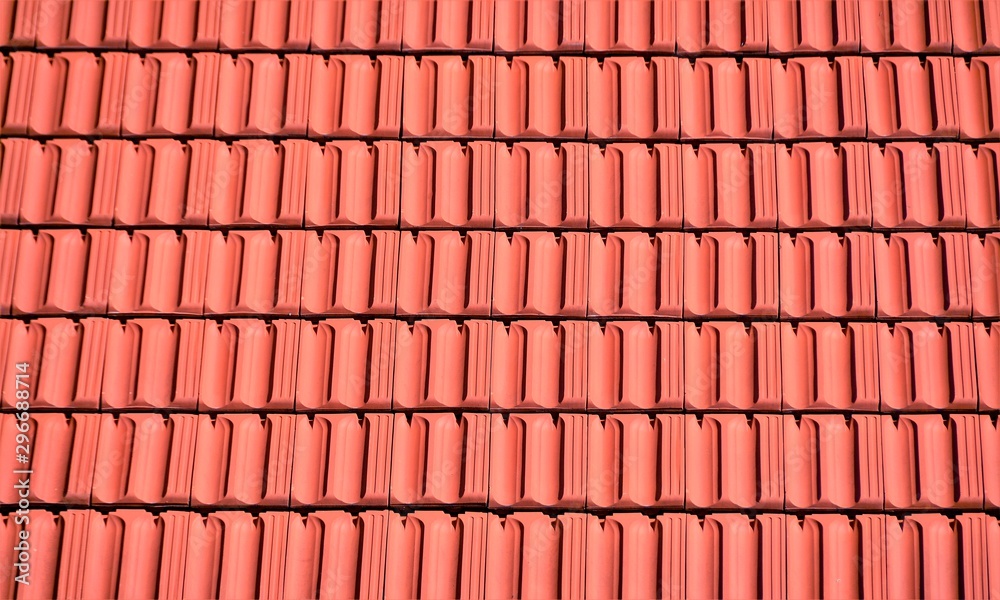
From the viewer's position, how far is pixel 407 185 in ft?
20.0

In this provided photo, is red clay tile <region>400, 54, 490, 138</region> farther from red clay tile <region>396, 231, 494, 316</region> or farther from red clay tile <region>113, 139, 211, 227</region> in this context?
red clay tile <region>113, 139, 211, 227</region>

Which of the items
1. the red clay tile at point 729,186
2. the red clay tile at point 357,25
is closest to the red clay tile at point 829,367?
the red clay tile at point 729,186

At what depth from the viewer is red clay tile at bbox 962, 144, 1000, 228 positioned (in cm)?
602

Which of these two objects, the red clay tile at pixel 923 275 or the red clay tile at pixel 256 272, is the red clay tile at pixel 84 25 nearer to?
the red clay tile at pixel 256 272

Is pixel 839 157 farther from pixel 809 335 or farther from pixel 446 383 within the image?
pixel 446 383

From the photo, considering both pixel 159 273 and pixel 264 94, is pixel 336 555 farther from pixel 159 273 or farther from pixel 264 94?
pixel 264 94

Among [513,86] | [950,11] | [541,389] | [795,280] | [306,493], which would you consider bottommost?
[306,493]

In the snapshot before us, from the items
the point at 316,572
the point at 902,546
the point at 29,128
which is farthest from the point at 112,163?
the point at 902,546

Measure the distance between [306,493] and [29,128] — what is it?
3264mm

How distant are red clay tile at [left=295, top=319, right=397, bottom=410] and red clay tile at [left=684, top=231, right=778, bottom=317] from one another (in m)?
2.09

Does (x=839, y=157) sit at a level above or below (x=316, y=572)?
above

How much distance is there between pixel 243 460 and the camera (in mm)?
5848

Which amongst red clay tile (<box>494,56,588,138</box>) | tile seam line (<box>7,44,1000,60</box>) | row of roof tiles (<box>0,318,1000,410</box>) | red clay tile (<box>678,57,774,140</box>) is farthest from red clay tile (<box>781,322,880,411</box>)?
red clay tile (<box>494,56,588,138</box>)

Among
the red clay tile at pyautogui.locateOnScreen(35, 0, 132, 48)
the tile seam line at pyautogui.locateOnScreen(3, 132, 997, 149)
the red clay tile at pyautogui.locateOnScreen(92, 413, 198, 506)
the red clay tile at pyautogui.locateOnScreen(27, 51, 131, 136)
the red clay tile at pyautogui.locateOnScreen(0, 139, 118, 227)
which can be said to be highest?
the red clay tile at pyautogui.locateOnScreen(35, 0, 132, 48)
